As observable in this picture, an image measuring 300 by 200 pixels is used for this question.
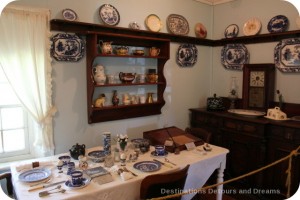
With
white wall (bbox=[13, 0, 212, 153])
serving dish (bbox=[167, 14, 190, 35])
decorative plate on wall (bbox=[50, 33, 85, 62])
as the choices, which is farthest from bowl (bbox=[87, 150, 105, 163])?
serving dish (bbox=[167, 14, 190, 35])

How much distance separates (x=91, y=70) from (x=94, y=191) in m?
1.23

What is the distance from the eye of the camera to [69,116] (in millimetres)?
2404

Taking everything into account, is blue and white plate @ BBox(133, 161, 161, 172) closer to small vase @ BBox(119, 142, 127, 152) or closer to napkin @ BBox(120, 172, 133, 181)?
napkin @ BBox(120, 172, 133, 181)

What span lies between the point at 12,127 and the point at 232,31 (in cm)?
288

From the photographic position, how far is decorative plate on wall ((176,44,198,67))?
10.6 feet

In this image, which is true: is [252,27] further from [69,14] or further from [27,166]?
[27,166]

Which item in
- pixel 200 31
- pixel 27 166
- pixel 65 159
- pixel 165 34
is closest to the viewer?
pixel 27 166

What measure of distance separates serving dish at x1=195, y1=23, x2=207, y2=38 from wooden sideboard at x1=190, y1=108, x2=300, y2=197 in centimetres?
111

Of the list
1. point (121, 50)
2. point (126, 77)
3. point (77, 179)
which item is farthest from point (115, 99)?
point (77, 179)

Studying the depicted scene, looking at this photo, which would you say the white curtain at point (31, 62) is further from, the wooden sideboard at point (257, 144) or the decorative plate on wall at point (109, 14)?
the wooden sideboard at point (257, 144)

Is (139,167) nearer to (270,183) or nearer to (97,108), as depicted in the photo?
(97,108)

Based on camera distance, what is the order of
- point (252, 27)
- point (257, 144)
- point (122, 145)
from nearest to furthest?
point (122, 145)
point (257, 144)
point (252, 27)

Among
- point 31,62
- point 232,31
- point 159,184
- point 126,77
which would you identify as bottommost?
point 159,184

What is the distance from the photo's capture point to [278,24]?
111 inches
